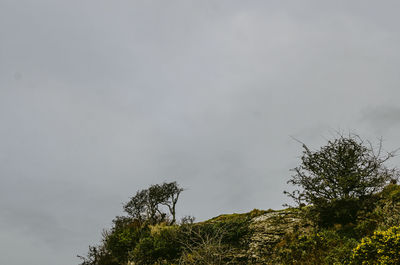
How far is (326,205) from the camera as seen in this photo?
1297cm

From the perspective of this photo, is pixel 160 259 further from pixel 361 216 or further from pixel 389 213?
pixel 389 213

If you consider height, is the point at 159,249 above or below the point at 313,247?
above

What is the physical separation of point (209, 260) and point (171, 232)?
5.66 metres

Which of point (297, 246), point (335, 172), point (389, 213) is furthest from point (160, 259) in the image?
point (389, 213)

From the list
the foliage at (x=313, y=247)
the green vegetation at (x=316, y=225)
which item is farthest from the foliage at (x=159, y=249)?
the foliage at (x=313, y=247)

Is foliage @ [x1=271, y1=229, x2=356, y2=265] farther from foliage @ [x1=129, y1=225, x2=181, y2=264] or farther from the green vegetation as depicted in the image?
foliage @ [x1=129, y1=225, x2=181, y2=264]

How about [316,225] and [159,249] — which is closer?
[316,225]

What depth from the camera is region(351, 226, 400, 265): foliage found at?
7.69 metres

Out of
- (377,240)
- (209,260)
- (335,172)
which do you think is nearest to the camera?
(377,240)

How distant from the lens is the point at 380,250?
306 inches

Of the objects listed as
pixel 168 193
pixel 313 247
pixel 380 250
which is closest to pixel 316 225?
pixel 313 247

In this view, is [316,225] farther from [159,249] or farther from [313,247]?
[159,249]

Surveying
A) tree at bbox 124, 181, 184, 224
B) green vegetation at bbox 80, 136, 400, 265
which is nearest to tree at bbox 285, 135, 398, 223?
green vegetation at bbox 80, 136, 400, 265

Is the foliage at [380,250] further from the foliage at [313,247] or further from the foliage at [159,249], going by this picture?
the foliage at [159,249]
